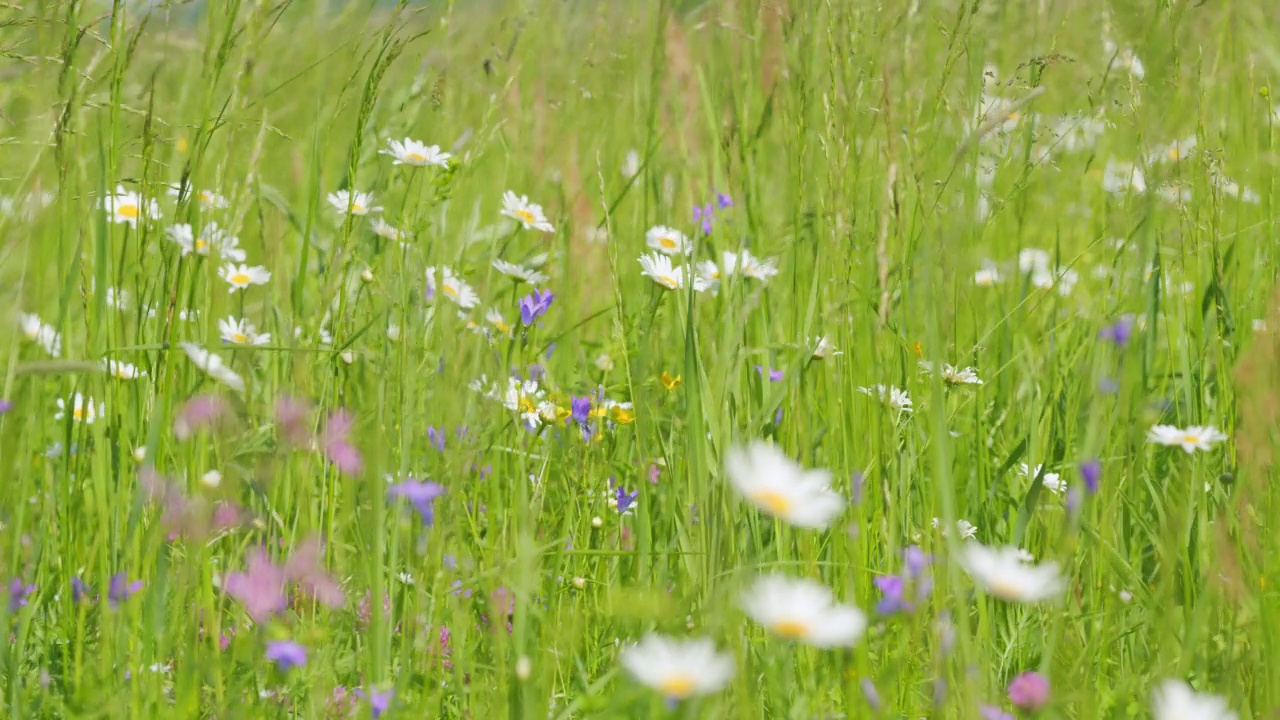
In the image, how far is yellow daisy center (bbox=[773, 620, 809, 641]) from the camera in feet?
2.45

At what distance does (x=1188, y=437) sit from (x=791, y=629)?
914 millimetres

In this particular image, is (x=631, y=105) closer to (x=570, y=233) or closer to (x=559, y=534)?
(x=570, y=233)

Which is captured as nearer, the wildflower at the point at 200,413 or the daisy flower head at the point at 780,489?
the daisy flower head at the point at 780,489

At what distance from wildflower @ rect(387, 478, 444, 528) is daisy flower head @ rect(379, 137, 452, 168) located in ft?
2.25

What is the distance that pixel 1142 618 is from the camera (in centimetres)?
127

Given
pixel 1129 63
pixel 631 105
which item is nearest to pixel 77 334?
pixel 631 105

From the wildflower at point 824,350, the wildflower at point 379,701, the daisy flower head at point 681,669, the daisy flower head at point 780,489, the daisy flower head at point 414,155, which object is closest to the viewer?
the daisy flower head at point 681,669

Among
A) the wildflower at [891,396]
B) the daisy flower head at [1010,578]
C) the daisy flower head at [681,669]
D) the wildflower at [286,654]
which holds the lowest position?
the wildflower at [286,654]

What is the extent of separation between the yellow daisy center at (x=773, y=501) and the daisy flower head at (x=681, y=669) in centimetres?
11

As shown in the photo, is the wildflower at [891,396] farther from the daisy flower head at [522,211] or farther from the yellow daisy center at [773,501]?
the daisy flower head at [522,211]

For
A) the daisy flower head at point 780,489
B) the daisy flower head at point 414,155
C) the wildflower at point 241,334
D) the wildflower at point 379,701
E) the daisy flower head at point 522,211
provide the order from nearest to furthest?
the daisy flower head at point 780,489, the wildflower at point 379,701, the wildflower at point 241,334, the daisy flower head at point 414,155, the daisy flower head at point 522,211

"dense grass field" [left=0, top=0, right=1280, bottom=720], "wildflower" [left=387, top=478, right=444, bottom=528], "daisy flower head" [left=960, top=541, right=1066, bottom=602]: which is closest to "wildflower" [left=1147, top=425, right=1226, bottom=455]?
"dense grass field" [left=0, top=0, right=1280, bottom=720]

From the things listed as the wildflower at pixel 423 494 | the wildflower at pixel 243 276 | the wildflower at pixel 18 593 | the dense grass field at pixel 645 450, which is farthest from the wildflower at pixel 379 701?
the wildflower at pixel 243 276

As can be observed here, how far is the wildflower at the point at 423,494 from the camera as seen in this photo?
1117mm
